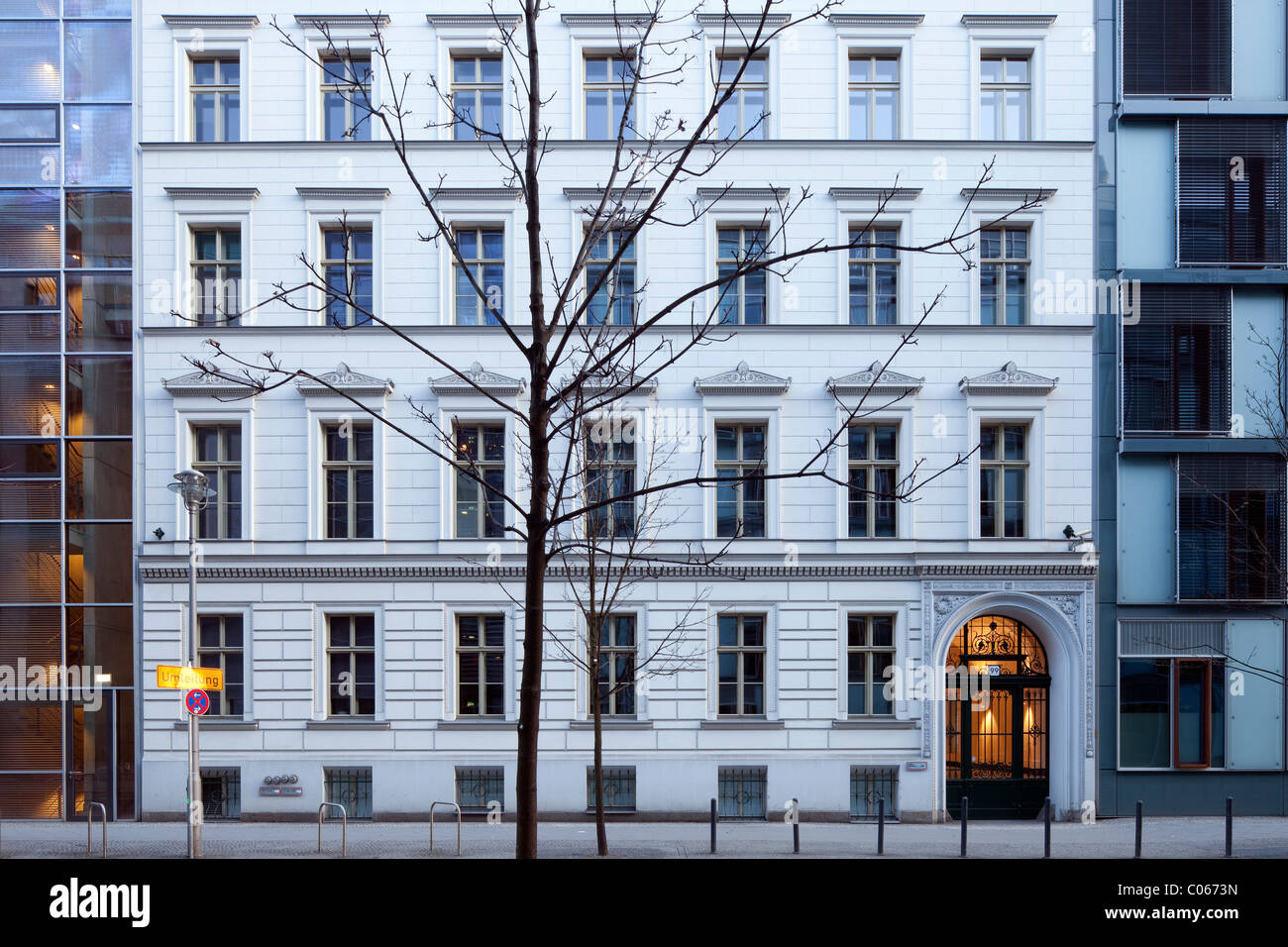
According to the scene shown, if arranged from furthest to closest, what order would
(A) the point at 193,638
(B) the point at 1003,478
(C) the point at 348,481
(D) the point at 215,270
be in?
(D) the point at 215,270, (C) the point at 348,481, (B) the point at 1003,478, (A) the point at 193,638

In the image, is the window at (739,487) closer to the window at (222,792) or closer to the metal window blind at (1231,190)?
the metal window blind at (1231,190)

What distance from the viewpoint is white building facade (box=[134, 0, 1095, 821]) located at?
61.4ft

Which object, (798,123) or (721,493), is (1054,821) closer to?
(721,493)

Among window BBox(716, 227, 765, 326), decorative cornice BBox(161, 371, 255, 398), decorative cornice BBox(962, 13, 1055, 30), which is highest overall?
decorative cornice BBox(962, 13, 1055, 30)

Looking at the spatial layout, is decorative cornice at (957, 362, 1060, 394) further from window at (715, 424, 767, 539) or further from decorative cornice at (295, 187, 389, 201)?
decorative cornice at (295, 187, 389, 201)

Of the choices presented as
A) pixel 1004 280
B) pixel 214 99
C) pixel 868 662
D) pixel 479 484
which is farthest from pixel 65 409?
pixel 1004 280

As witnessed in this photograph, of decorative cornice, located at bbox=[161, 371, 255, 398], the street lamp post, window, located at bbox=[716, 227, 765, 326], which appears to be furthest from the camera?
window, located at bbox=[716, 227, 765, 326]

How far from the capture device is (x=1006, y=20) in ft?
63.3

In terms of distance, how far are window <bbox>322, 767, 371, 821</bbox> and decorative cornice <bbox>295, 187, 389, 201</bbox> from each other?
12.5 meters

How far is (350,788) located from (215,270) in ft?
38.9

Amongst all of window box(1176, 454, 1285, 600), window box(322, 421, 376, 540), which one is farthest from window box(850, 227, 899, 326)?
window box(322, 421, 376, 540)

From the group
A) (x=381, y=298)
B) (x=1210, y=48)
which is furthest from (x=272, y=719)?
(x=1210, y=48)

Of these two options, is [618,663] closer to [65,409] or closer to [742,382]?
[742,382]
